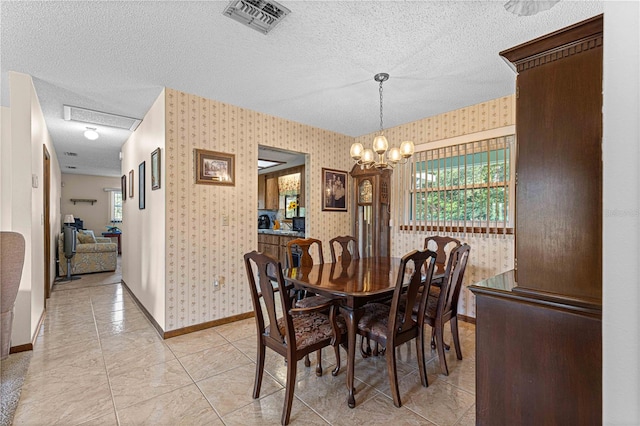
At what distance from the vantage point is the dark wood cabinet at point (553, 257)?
36.0 inches

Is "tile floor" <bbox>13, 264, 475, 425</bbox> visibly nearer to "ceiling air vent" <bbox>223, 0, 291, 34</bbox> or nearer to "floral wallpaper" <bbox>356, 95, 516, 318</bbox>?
"floral wallpaper" <bbox>356, 95, 516, 318</bbox>

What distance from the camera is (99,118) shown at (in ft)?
12.2

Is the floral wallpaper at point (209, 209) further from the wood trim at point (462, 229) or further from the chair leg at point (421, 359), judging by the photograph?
the chair leg at point (421, 359)

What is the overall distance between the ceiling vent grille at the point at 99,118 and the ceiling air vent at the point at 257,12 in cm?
269

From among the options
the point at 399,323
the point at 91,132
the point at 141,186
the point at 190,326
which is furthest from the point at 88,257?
the point at 399,323

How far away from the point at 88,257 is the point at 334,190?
5269 mm

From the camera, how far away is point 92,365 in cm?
237

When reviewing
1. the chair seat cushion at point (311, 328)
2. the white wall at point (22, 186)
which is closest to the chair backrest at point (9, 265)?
the white wall at point (22, 186)

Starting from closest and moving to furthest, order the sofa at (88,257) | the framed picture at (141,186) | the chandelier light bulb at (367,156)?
1. the chandelier light bulb at (367,156)
2. the framed picture at (141,186)
3. the sofa at (88,257)

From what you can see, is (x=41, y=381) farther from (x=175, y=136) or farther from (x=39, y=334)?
(x=175, y=136)

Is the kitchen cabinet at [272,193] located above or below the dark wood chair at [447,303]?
above

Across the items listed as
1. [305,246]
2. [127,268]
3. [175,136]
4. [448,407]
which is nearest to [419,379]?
[448,407]

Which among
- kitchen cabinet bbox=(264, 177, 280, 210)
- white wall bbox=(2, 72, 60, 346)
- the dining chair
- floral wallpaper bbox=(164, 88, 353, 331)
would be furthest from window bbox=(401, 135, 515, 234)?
white wall bbox=(2, 72, 60, 346)

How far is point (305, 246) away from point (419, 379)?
1.50 m
